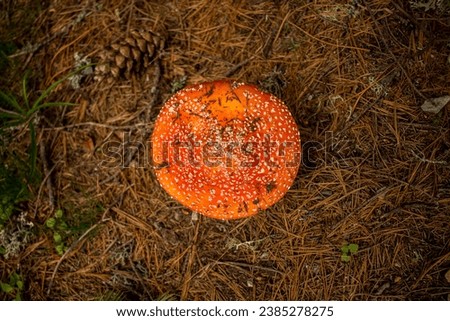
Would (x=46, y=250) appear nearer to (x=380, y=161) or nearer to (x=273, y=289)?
(x=273, y=289)

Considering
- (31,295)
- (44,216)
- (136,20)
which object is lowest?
(31,295)

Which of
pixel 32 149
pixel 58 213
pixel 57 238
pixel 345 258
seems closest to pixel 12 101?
pixel 32 149

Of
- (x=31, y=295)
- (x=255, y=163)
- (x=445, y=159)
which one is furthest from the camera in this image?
(x=31, y=295)

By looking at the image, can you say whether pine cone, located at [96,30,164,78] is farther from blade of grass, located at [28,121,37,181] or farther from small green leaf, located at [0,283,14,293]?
small green leaf, located at [0,283,14,293]

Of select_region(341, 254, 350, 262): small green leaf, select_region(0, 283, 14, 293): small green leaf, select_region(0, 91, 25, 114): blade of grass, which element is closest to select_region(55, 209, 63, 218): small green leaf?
select_region(0, 283, 14, 293): small green leaf

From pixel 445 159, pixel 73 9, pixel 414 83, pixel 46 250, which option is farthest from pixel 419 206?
pixel 73 9
